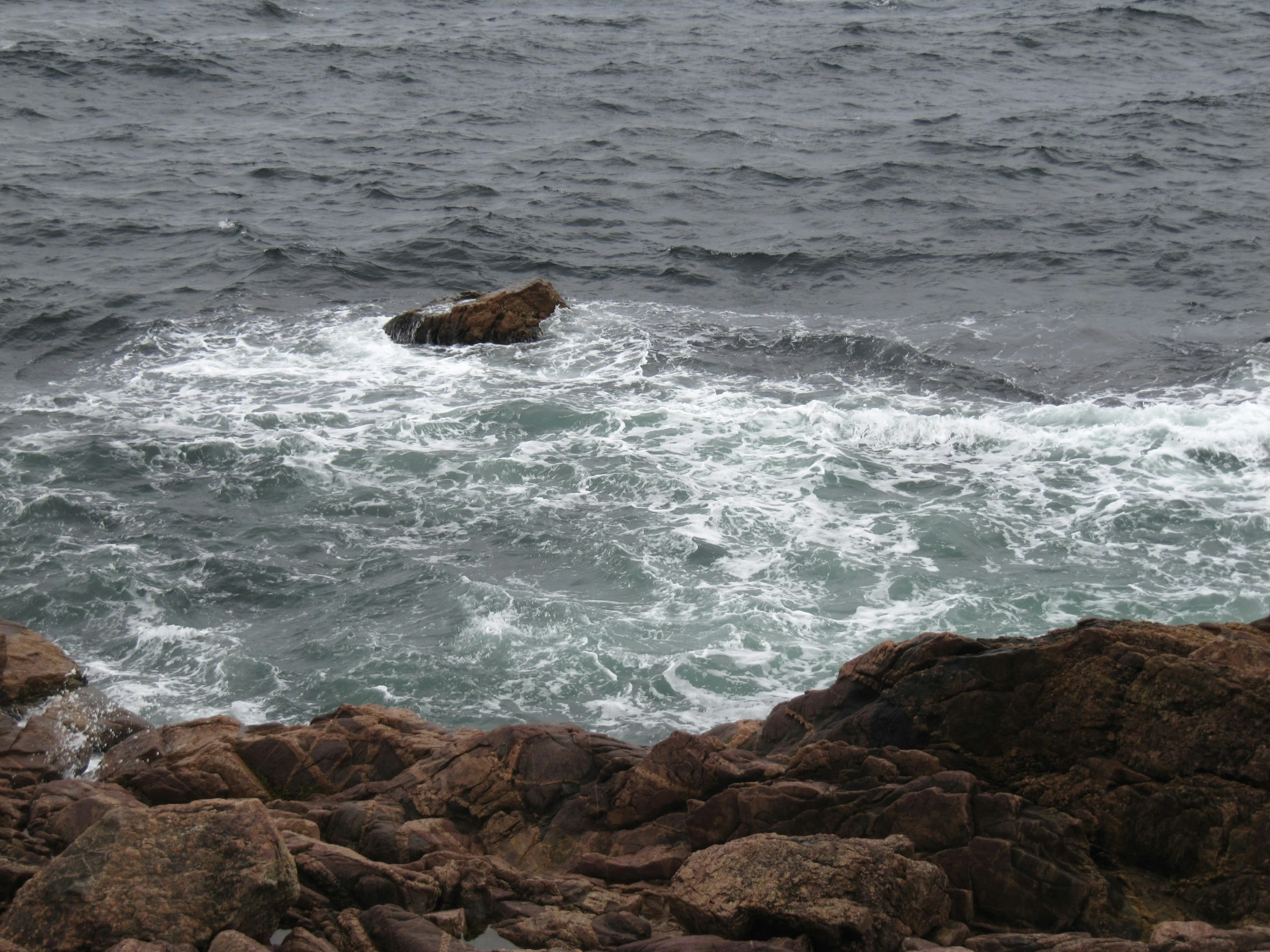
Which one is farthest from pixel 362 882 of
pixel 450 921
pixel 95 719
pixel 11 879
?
pixel 95 719

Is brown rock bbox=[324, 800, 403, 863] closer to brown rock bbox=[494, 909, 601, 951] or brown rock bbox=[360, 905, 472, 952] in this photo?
brown rock bbox=[360, 905, 472, 952]

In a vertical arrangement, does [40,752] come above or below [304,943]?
below

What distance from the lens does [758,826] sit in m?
8.55

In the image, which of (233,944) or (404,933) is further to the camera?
(404,933)

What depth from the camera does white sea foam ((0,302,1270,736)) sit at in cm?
1319

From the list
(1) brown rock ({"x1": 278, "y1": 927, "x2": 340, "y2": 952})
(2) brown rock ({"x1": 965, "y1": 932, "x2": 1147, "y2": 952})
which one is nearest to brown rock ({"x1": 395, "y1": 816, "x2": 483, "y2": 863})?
(1) brown rock ({"x1": 278, "y1": 927, "x2": 340, "y2": 952})

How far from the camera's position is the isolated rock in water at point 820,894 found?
7.13m

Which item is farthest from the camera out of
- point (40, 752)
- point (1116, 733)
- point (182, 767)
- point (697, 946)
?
point (40, 752)

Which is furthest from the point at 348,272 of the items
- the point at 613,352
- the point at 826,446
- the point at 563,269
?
the point at 826,446

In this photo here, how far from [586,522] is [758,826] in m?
7.89

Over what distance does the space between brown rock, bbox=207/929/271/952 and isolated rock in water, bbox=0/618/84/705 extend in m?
6.07

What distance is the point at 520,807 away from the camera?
9734 mm

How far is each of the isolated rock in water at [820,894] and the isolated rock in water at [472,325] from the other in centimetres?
1572

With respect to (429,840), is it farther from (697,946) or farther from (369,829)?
(697,946)
